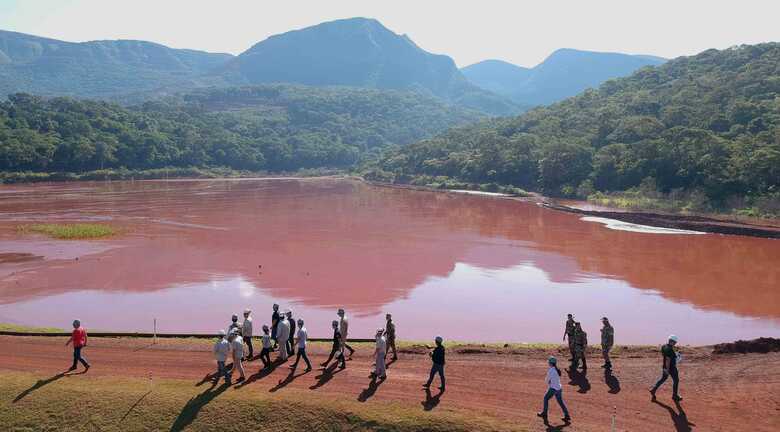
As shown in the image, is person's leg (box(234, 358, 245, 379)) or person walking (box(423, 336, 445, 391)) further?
person's leg (box(234, 358, 245, 379))

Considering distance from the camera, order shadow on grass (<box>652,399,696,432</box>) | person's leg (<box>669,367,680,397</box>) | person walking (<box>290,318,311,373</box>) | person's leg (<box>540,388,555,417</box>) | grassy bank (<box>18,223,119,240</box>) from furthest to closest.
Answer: grassy bank (<box>18,223,119,240</box>)
person walking (<box>290,318,311,373</box>)
person's leg (<box>669,367,680,397</box>)
person's leg (<box>540,388,555,417</box>)
shadow on grass (<box>652,399,696,432</box>)

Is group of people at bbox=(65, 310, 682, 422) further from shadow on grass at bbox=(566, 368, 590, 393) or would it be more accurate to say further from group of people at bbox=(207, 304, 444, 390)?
shadow on grass at bbox=(566, 368, 590, 393)

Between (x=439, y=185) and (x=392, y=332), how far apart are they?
285ft

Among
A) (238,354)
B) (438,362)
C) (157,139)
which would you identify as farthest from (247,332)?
(157,139)

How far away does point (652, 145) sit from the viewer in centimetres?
6788

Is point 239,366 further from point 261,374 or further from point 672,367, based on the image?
point 672,367

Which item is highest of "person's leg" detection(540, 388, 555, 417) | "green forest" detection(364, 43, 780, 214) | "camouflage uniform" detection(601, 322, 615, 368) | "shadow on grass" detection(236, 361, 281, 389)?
"green forest" detection(364, 43, 780, 214)

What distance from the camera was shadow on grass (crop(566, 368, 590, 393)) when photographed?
13.2 m

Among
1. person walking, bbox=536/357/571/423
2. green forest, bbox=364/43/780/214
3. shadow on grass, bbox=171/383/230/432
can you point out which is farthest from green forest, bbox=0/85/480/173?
person walking, bbox=536/357/571/423

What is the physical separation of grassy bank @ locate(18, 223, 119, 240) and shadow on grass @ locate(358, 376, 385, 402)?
109 feet

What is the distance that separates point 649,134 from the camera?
7581 centimetres

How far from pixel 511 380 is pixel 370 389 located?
3417mm

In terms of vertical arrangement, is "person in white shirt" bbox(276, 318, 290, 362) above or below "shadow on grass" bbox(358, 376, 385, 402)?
above

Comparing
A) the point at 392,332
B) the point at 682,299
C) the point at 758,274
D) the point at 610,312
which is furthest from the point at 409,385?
the point at 758,274
